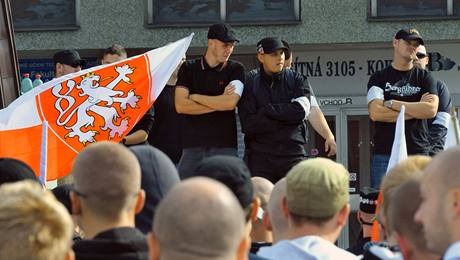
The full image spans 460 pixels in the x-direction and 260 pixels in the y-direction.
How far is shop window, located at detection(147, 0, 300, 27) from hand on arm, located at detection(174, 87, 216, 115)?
8870 millimetres

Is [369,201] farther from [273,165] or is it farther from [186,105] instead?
[186,105]

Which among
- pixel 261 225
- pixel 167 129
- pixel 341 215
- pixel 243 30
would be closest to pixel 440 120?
pixel 167 129

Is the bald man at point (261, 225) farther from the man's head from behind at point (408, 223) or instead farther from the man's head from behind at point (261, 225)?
the man's head from behind at point (408, 223)

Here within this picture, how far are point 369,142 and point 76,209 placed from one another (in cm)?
1375

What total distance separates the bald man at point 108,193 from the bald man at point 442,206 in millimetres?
1135

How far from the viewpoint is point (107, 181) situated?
14.8 ft

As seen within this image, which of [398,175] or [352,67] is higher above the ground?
[398,175]

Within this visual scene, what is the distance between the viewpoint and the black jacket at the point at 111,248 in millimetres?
4344

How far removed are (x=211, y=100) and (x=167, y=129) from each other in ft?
3.38

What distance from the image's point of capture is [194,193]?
3.32m

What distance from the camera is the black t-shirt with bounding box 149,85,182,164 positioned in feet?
32.4

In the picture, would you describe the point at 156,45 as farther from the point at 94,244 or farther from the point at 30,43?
the point at 94,244

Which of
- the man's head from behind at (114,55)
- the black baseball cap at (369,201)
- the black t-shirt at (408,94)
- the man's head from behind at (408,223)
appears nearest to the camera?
the man's head from behind at (408,223)

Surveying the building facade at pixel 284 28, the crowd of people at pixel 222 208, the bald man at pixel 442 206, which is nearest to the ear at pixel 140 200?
the crowd of people at pixel 222 208
